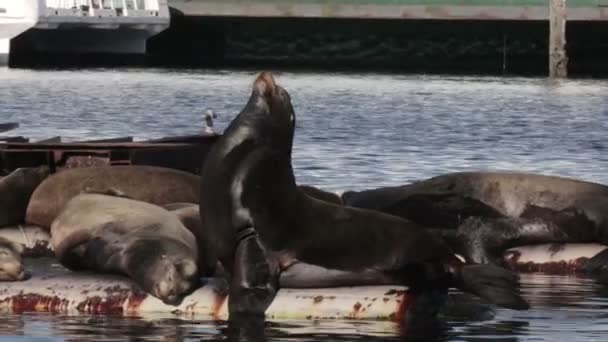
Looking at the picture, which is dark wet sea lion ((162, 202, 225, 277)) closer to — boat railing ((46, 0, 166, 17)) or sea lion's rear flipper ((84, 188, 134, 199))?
sea lion's rear flipper ((84, 188, 134, 199))

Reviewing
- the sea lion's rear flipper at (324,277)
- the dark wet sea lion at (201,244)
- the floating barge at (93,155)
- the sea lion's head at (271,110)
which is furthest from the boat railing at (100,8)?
the sea lion's rear flipper at (324,277)

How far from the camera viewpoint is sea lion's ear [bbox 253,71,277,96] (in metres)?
15.0

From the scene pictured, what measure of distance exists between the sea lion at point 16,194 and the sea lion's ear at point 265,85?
3.34 m

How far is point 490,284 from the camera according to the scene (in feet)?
47.4

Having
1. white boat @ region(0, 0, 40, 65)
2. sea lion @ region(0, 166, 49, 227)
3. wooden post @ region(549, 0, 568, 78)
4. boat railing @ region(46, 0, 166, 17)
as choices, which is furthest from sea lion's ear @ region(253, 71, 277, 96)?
boat railing @ region(46, 0, 166, 17)

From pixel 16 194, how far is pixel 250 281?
3.90m

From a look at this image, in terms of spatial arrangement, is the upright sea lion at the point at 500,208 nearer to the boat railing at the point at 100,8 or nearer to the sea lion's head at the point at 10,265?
the sea lion's head at the point at 10,265

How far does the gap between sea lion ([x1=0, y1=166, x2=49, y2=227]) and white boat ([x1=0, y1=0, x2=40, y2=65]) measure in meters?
59.0

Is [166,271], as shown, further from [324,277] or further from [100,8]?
[100,8]

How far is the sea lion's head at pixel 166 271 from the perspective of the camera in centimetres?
1452

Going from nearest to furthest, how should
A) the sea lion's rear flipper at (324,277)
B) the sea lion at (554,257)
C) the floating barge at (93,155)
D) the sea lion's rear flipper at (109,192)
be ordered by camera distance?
the sea lion's rear flipper at (324,277), the sea lion at (554,257), the sea lion's rear flipper at (109,192), the floating barge at (93,155)

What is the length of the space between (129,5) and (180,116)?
40.1 m

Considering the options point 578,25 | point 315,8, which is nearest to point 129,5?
point 315,8

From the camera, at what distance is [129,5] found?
87.6 m
